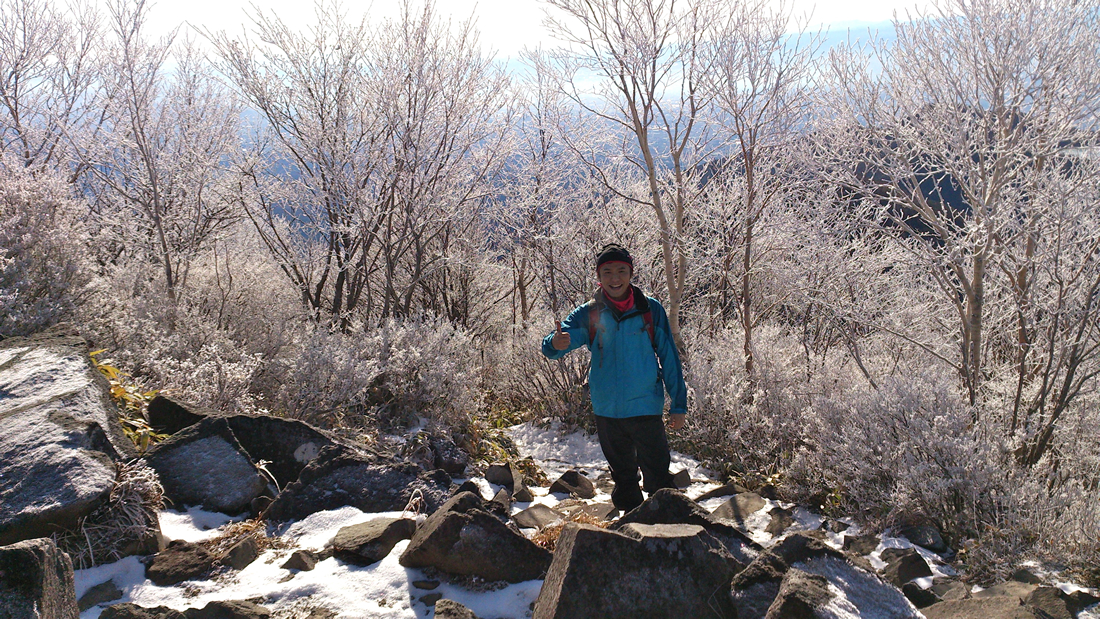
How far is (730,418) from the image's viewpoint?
577 cm

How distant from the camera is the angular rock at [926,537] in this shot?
352cm

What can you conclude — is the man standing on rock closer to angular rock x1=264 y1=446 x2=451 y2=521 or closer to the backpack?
the backpack

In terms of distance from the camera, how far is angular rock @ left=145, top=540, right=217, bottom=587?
8.61ft

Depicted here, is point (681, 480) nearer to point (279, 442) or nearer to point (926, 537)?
point (926, 537)

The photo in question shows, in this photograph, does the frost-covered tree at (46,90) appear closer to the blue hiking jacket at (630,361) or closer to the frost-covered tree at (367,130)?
the frost-covered tree at (367,130)

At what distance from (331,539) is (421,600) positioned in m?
0.62

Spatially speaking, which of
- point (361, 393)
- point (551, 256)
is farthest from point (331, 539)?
point (551, 256)

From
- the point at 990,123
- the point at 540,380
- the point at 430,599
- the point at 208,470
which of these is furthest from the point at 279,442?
the point at 990,123

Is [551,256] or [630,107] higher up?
[630,107]

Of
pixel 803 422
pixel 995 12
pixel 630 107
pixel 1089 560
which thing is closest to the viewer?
pixel 1089 560

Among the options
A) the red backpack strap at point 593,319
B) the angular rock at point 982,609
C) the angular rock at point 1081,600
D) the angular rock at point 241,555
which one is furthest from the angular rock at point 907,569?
the angular rock at point 241,555

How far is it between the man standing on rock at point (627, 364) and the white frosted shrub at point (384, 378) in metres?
2.62

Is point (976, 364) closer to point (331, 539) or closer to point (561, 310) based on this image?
point (331, 539)

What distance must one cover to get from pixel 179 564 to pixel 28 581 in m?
0.89
